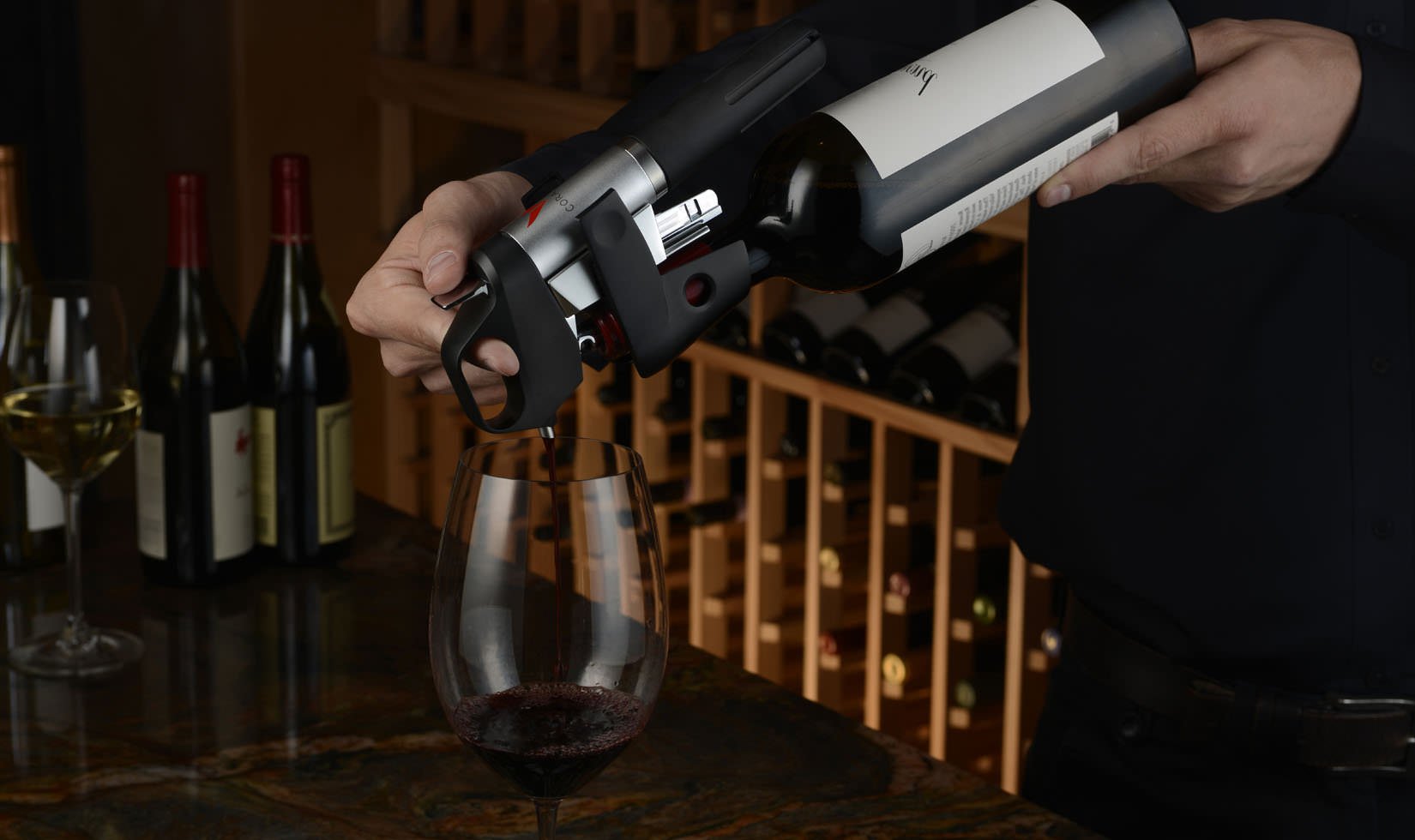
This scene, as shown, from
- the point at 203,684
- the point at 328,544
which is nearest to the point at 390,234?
the point at 328,544

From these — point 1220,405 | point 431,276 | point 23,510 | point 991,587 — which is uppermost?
point 431,276

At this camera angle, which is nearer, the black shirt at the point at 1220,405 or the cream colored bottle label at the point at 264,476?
the black shirt at the point at 1220,405

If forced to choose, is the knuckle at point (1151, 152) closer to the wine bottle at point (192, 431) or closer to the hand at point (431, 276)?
the hand at point (431, 276)

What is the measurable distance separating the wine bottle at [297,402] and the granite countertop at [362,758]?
0.11 metres

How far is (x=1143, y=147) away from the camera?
740mm

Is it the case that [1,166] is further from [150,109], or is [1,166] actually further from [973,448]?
[150,109]

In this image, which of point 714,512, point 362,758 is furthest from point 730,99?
point 714,512

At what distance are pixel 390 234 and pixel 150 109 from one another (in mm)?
563

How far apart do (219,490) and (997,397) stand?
91 centimetres

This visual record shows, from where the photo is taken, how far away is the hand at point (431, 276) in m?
0.77

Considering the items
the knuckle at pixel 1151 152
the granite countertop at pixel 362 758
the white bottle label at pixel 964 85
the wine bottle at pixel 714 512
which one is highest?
the white bottle label at pixel 964 85

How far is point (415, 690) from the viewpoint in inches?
38.7

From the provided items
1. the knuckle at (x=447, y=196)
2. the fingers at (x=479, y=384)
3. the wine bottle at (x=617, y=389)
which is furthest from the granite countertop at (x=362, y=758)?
the wine bottle at (x=617, y=389)

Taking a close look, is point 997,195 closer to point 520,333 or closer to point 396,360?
point 520,333
